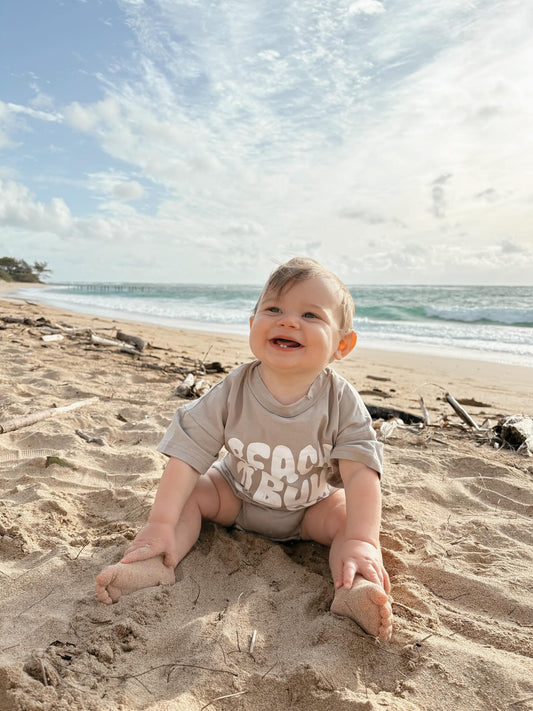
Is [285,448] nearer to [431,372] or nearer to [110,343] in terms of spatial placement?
[110,343]

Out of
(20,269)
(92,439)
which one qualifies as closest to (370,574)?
(92,439)

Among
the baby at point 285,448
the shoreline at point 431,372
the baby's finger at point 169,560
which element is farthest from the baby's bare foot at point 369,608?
the shoreline at point 431,372

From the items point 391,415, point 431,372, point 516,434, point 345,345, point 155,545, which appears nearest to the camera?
point 155,545

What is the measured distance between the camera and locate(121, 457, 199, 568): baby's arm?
2035 millimetres

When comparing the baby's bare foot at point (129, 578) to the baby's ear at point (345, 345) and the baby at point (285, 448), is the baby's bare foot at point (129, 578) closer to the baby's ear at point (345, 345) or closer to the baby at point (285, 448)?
the baby at point (285, 448)

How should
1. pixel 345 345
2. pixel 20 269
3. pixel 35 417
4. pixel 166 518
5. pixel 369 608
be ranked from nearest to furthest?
pixel 369 608
pixel 166 518
pixel 345 345
pixel 35 417
pixel 20 269

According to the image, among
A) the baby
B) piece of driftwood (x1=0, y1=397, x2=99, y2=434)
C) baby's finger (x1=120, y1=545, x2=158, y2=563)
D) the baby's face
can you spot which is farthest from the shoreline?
baby's finger (x1=120, y1=545, x2=158, y2=563)

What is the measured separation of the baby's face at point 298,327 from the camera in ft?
7.04

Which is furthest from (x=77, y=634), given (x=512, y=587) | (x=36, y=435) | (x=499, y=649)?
(x=36, y=435)

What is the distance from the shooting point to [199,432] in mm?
2326

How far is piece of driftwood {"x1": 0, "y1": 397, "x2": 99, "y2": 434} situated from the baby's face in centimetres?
229

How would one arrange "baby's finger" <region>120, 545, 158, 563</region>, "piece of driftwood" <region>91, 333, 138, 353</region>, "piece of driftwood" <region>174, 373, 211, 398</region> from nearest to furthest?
"baby's finger" <region>120, 545, 158, 563</region> → "piece of driftwood" <region>174, 373, 211, 398</region> → "piece of driftwood" <region>91, 333, 138, 353</region>

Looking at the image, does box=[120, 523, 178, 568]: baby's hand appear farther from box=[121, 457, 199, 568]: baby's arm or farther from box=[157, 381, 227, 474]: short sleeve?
box=[157, 381, 227, 474]: short sleeve

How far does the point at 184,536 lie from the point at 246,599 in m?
0.39
